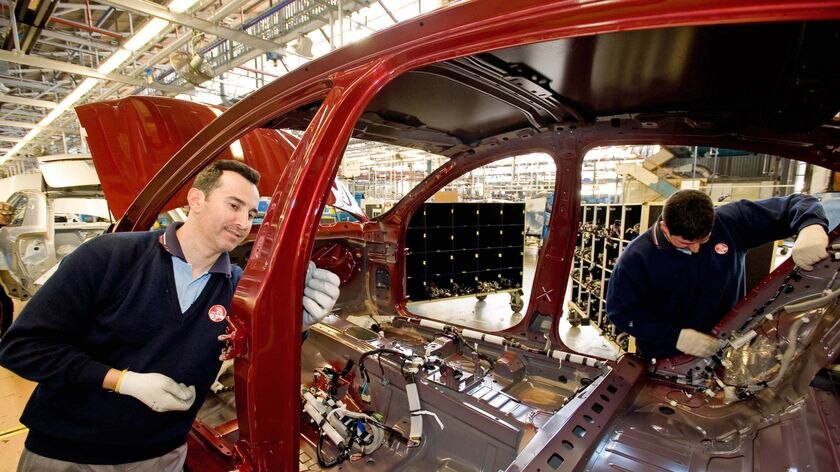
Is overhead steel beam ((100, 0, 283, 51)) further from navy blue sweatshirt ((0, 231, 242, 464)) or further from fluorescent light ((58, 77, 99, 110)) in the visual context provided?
navy blue sweatshirt ((0, 231, 242, 464))

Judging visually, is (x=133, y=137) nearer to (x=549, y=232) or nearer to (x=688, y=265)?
(x=549, y=232)

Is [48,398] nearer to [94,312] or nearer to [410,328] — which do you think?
[94,312]

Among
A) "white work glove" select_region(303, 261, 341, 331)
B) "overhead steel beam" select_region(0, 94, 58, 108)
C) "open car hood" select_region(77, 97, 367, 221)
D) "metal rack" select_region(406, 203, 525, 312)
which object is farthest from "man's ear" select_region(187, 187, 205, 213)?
"overhead steel beam" select_region(0, 94, 58, 108)

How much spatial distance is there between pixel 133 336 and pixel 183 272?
0.83 ft

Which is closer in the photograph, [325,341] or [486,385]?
[486,385]

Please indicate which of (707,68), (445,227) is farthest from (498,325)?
(707,68)

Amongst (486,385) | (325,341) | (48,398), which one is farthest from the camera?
(325,341)

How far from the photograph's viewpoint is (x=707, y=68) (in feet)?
4.49

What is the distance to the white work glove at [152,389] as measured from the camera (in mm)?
1110

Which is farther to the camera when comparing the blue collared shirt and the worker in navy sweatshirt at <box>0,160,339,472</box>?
the blue collared shirt

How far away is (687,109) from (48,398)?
2803 mm

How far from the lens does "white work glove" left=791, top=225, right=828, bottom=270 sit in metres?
1.44

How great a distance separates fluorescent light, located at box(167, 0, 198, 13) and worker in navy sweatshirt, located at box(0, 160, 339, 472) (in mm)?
3826

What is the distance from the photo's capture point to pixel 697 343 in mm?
1701
